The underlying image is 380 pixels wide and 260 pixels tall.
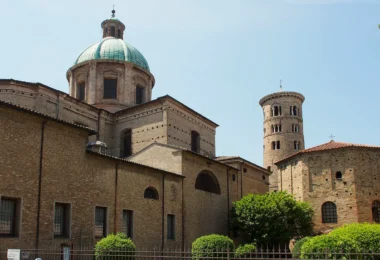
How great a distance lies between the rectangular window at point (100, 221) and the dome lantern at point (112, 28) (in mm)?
21574

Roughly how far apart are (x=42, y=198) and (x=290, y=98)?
147 ft

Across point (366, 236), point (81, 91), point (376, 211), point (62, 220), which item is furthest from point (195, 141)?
point (62, 220)

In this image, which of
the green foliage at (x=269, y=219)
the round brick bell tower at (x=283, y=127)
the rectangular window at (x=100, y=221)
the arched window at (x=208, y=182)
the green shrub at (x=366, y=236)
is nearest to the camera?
the green shrub at (x=366, y=236)

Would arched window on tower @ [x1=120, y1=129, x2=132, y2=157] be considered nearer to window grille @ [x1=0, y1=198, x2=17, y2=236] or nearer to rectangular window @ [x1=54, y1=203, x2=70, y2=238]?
rectangular window @ [x1=54, y1=203, x2=70, y2=238]

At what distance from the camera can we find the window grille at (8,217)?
564 inches

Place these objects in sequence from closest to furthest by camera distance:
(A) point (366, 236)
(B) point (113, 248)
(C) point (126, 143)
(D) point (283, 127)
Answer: (B) point (113, 248) → (A) point (366, 236) → (C) point (126, 143) → (D) point (283, 127)

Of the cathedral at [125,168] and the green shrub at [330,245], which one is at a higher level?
the cathedral at [125,168]

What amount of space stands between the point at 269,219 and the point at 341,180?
32.0ft

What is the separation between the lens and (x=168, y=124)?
2825 centimetres

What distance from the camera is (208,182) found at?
27234mm

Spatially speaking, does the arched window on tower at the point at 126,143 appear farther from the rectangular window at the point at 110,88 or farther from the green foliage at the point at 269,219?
the green foliage at the point at 269,219

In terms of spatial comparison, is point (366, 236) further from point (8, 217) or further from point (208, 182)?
point (8, 217)

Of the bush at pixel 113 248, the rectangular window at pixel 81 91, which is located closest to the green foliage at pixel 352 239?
the bush at pixel 113 248

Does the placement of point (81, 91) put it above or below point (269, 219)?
above
